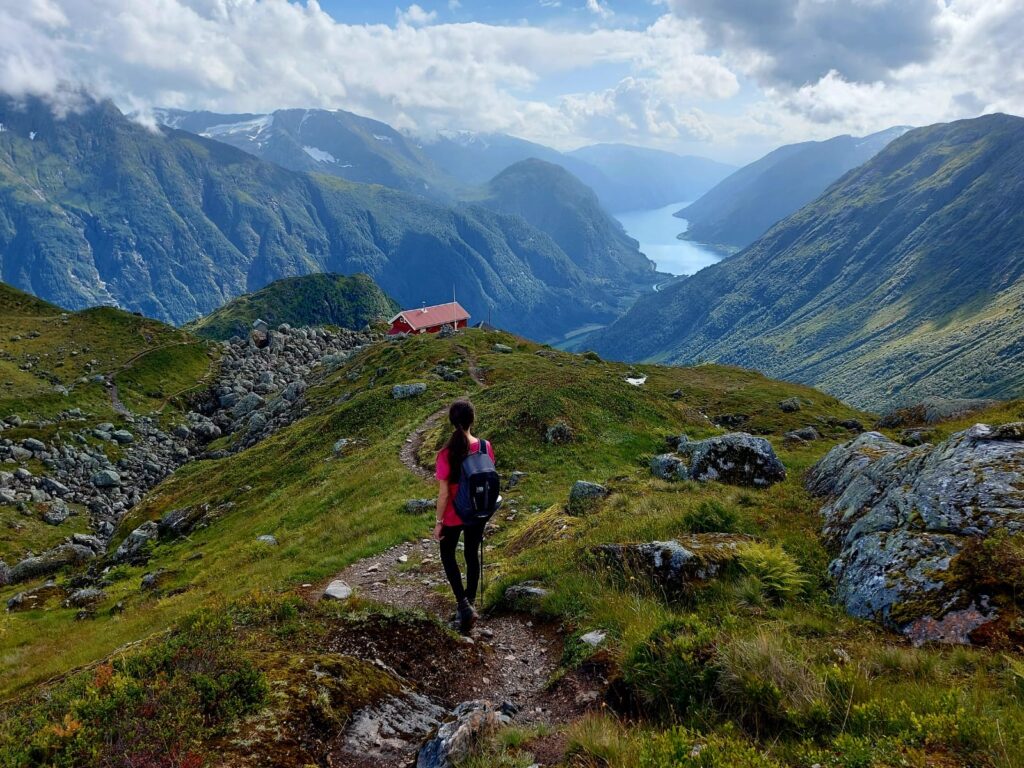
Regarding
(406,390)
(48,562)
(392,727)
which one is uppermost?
(406,390)

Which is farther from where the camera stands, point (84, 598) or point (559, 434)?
point (559, 434)

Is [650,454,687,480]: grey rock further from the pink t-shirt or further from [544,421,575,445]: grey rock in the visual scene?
the pink t-shirt

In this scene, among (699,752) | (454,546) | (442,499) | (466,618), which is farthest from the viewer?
(454,546)

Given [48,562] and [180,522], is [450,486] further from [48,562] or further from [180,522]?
[48,562]

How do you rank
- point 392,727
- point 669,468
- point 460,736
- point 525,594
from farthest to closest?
point 669,468 → point 525,594 → point 392,727 → point 460,736

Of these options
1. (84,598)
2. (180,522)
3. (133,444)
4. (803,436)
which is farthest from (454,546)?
(133,444)

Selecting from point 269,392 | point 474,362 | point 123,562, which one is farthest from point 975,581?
point 269,392

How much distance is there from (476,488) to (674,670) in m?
4.91

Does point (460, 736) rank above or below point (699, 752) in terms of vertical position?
below

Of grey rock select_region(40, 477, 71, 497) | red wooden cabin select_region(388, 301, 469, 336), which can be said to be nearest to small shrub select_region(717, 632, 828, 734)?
grey rock select_region(40, 477, 71, 497)

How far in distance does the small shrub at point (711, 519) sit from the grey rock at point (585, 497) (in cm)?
418

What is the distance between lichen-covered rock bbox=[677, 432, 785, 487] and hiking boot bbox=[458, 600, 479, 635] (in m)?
11.7

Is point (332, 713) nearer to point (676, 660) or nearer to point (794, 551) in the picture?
point (676, 660)

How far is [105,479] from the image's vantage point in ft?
193
